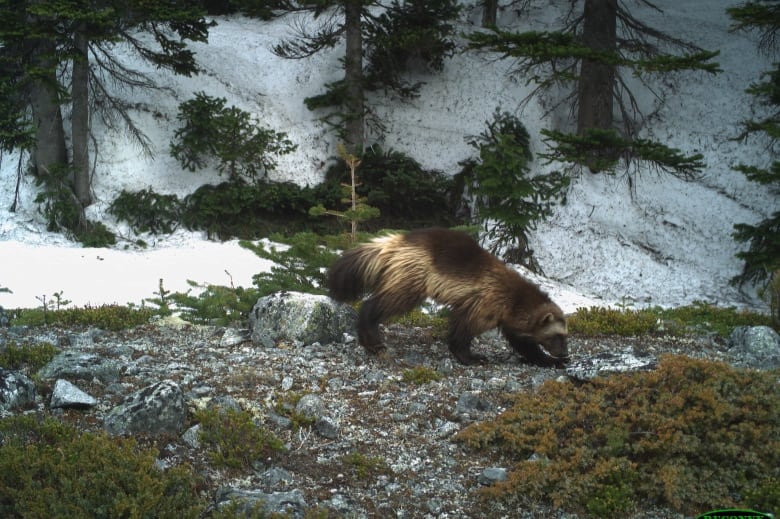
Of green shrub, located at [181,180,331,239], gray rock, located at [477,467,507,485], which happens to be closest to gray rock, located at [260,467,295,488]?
gray rock, located at [477,467,507,485]

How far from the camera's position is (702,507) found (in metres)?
4.21

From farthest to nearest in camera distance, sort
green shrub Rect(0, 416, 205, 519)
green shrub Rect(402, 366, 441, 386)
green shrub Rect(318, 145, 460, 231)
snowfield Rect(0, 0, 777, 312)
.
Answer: green shrub Rect(318, 145, 460, 231) < snowfield Rect(0, 0, 777, 312) < green shrub Rect(402, 366, 441, 386) < green shrub Rect(0, 416, 205, 519)

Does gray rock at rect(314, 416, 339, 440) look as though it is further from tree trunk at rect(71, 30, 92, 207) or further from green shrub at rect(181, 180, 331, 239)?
tree trunk at rect(71, 30, 92, 207)

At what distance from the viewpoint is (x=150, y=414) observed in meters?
4.89

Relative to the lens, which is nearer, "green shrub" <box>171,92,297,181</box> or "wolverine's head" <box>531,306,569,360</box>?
"wolverine's head" <box>531,306,569,360</box>

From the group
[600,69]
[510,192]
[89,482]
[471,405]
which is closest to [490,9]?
[600,69]

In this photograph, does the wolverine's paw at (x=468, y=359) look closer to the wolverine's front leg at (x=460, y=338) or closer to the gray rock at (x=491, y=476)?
the wolverine's front leg at (x=460, y=338)

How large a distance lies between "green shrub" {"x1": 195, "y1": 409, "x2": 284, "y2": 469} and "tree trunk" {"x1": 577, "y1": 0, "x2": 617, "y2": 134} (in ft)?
40.5

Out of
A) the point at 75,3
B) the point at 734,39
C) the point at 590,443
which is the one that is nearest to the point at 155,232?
the point at 75,3

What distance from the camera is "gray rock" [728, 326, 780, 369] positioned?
7577mm

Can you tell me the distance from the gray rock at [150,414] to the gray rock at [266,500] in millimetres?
966

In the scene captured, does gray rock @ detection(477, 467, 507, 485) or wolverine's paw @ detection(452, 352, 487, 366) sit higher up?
wolverine's paw @ detection(452, 352, 487, 366)

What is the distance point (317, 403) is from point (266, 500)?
148cm

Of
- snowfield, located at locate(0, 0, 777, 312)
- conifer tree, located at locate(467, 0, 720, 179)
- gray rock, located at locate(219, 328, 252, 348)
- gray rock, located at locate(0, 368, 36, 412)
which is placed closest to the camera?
gray rock, located at locate(0, 368, 36, 412)
